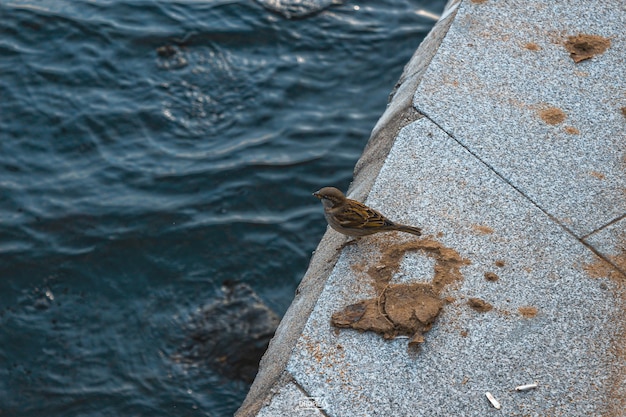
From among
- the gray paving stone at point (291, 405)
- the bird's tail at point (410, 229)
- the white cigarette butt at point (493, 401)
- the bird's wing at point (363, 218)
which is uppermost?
the bird's wing at point (363, 218)

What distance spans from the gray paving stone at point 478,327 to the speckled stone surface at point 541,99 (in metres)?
0.27

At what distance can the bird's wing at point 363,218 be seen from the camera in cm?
417

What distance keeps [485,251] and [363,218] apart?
744 mm

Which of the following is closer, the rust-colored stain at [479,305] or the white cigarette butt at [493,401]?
the white cigarette butt at [493,401]

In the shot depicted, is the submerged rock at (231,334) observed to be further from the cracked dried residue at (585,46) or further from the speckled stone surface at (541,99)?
the cracked dried residue at (585,46)

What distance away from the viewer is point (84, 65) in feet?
29.7

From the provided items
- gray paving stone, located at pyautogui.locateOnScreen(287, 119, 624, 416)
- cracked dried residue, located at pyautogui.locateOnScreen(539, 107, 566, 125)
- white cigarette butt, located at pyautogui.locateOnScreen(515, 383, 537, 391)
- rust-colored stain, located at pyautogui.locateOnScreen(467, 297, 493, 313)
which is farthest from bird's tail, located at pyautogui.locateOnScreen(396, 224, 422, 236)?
cracked dried residue, located at pyautogui.locateOnScreen(539, 107, 566, 125)

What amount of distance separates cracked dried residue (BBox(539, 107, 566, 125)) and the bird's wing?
5.20 ft

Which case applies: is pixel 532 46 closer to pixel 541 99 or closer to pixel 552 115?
pixel 541 99

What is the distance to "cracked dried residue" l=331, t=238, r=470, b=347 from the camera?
12.6 ft

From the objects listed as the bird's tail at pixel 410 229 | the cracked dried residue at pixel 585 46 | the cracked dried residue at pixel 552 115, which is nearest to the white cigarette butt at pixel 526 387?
the bird's tail at pixel 410 229

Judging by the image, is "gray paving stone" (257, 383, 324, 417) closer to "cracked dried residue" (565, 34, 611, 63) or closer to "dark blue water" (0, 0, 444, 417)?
"dark blue water" (0, 0, 444, 417)

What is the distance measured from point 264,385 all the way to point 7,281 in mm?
4059

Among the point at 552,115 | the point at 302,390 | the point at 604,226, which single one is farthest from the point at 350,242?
the point at 552,115
